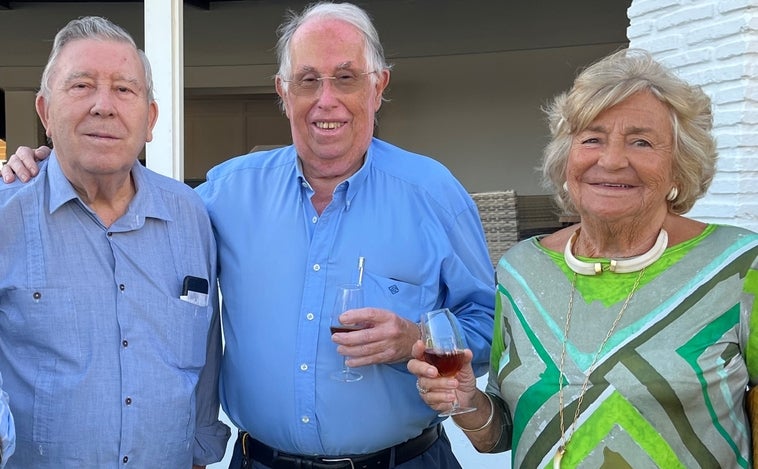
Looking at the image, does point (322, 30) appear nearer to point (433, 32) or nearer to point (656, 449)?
point (656, 449)

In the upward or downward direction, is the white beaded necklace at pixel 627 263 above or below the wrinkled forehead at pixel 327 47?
below

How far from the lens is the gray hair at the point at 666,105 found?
77.0 inches

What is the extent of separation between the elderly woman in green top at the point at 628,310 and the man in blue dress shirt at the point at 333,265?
12.7 inches

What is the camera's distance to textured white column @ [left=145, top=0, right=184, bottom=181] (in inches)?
172

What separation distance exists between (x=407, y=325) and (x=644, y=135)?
0.80m

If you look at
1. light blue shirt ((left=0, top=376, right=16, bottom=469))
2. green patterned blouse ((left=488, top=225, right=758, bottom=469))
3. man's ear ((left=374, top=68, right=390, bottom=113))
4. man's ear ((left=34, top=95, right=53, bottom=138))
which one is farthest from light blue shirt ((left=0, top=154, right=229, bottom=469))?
green patterned blouse ((left=488, top=225, right=758, bottom=469))

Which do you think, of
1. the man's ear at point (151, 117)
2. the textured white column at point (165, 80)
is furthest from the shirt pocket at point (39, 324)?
the textured white column at point (165, 80)

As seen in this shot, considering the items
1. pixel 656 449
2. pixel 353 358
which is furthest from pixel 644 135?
pixel 353 358

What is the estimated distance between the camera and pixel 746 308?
6.03 ft

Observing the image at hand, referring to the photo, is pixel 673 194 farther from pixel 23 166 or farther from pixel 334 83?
→ pixel 23 166

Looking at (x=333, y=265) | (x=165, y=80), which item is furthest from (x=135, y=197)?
(x=165, y=80)

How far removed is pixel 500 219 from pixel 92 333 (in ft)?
14.6

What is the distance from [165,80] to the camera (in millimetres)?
4379

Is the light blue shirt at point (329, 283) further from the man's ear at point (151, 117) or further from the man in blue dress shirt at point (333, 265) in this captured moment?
the man's ear at point (151, 117)
